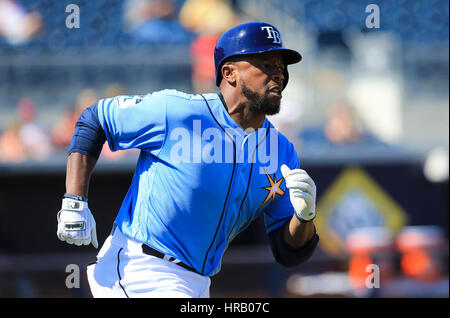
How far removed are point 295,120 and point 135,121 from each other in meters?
5.90

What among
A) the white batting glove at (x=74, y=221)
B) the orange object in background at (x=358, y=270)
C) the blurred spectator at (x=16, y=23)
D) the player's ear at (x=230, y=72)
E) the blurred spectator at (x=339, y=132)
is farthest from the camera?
the blurred spectator at (x=16, y=23)

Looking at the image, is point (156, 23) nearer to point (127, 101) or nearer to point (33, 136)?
point (33, 136)

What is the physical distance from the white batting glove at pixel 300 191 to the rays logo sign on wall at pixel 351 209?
199 inches

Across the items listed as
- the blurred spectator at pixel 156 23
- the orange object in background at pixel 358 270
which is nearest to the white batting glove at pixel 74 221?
the orange object in background at pixel 358 270

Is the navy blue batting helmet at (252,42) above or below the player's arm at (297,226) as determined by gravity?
above

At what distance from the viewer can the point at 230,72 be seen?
3.39 m

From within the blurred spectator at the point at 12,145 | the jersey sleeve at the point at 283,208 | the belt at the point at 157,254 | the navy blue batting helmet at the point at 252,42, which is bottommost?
the belt at the point at 157,254

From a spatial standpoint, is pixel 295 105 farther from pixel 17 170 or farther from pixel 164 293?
pixel 164 293

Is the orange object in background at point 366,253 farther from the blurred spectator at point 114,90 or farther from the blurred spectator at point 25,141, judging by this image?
the blurred spectator at point 25,141

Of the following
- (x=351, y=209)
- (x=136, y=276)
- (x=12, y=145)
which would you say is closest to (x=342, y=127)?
(x=351, y=209)

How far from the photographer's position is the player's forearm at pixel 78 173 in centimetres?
317

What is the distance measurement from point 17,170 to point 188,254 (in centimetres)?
509

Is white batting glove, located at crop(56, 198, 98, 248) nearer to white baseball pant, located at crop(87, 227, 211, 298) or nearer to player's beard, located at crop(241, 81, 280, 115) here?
white baseball pant, located at crop(87, 227, 211, 298)

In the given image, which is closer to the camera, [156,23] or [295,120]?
[295,120]
